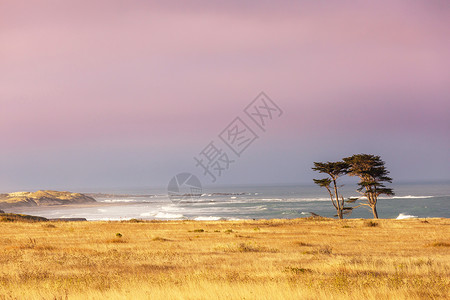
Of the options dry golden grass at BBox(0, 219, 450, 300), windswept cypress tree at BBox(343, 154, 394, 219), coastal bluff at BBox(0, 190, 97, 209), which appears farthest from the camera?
coastal bluff at BBox(0, 190, 97, 209)

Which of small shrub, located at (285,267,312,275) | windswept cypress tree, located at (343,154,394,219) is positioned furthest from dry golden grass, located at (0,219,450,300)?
windswept cypress tree, located at (343,154,394,219)

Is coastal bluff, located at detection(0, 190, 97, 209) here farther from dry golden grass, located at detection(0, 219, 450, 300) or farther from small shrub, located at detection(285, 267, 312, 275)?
small shrub, located at detection(285, 267, 312, 275)

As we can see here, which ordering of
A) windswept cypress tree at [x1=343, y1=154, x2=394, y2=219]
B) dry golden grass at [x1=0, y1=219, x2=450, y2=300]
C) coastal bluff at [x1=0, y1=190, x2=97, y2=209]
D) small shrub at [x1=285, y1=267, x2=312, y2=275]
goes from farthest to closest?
1. coastal bluff at [x1=0, y1=190, x2=97, y2=209]
2. windswept cypress tree at [x1=343, y1=154, x2=394, y2=219]
3. small shrub at [x1=285, y1=267, x2=312, y2=275]
4. dry golden grass at [x1=0, y1=219, x2=450, y2=300]

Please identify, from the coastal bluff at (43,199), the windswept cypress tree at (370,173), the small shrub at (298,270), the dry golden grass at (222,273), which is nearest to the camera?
the dry golden grass at (222,273)

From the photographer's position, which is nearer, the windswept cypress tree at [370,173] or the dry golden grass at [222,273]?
the dry golden grass at [222,273]

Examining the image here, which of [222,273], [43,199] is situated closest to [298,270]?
[222,273]

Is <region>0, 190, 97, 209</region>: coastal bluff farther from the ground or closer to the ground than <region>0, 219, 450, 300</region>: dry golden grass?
closer to the ground

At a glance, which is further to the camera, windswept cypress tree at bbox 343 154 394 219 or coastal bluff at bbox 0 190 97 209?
coastal bluff at bbox 0 190 97 209

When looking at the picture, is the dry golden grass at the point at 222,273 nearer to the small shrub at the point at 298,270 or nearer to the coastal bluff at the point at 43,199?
the small shrub at the point at 298,270

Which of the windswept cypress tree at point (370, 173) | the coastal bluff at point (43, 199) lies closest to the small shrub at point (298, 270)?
the windswept cypress tree at point (370, 173)

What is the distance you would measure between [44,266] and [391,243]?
64.9 feet

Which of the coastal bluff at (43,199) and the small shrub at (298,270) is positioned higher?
the small shrub at (298,270)

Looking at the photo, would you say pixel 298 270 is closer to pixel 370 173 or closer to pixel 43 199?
pixel 370 173

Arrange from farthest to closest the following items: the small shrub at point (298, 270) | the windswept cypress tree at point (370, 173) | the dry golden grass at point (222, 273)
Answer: the windswept cypress tree at point (370, 173) < the small shrub at point (298, 270) < the dry golden grass at point (222, 273)
